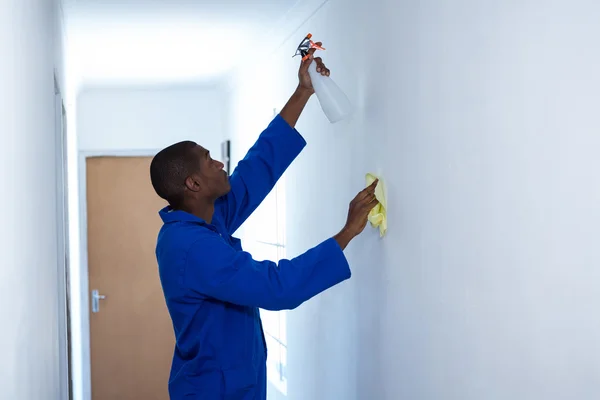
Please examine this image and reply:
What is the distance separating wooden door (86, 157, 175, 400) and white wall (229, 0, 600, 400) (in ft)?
9.87

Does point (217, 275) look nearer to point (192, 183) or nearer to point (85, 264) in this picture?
point (192, 183)

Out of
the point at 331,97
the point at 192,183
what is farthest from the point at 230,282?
the point at 331,97

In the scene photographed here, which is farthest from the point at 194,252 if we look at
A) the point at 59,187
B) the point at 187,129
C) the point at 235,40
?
the point at 187,129

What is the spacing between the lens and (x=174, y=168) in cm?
196

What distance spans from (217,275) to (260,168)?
54 cm

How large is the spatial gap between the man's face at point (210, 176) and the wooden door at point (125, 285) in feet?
11.2

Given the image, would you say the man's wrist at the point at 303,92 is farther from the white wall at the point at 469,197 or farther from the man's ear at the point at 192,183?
the man's ear at the point at 192,183

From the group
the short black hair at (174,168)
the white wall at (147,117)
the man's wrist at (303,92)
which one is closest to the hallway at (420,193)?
the man's wrist at (303,92)

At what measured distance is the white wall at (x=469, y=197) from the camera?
3.57 ft

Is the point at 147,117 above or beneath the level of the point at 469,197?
above

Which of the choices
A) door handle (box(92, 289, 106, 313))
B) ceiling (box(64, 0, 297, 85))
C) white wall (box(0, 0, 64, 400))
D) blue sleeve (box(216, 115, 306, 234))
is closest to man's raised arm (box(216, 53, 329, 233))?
blue sleeve (box(216, 115, 306, 234))

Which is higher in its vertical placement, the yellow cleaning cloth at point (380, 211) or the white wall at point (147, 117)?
the white wall at point (147, 117)

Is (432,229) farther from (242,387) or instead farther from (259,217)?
(259,217)

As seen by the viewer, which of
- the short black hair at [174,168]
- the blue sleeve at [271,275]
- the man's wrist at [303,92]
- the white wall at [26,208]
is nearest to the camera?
the white wall at [26,208]
